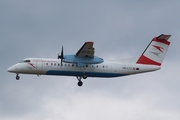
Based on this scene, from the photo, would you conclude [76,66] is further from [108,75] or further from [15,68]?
[15,68]

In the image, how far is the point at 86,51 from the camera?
116ft

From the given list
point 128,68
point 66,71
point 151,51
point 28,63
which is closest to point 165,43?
point 151,51

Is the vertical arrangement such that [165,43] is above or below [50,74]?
above

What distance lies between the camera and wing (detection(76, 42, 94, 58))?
112ft

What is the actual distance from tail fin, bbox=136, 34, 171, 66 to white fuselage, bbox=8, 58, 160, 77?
26.4 inches

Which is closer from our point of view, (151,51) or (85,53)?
(85,53)

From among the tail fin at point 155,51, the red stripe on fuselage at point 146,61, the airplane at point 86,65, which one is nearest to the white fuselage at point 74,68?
the airplane at point 86,65

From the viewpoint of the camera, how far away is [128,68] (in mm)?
36875

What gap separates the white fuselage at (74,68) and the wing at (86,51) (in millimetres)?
1031

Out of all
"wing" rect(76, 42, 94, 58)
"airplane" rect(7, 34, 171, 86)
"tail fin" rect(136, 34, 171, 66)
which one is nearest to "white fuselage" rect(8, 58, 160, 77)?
"airplane" rect(7, 34, 171, 86)

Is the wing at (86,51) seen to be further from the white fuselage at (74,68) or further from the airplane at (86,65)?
the white fuselage at (74,68)

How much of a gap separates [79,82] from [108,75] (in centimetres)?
263

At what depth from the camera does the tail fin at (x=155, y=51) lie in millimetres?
37531

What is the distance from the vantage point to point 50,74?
3609 cm
